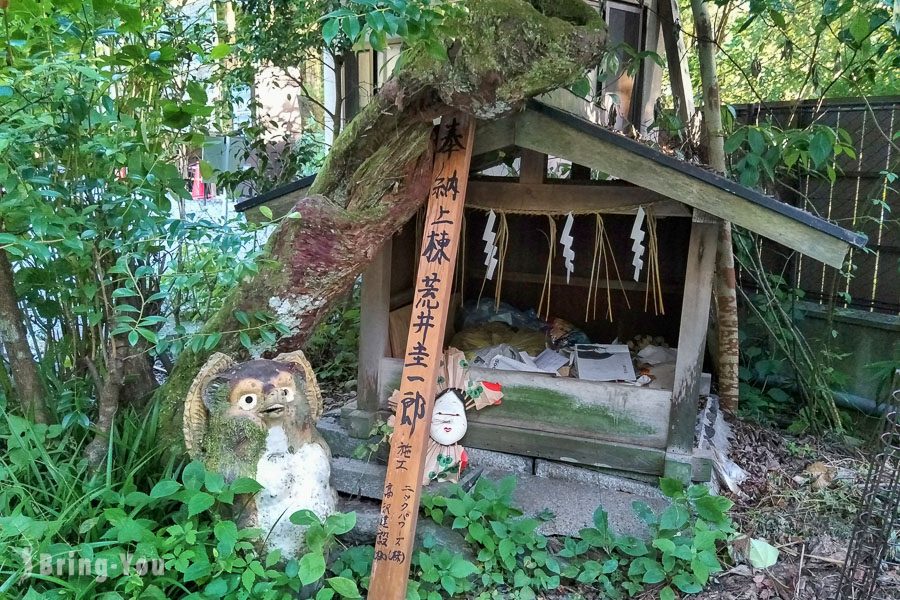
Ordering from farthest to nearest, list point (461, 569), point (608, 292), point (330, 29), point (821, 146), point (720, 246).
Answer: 1. point (608, 292)
2. point (720, 246)
3. point (821, 146)
4. point (461, 569)
5. point (330, 29)

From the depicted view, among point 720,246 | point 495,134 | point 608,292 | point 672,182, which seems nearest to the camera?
point 672,182

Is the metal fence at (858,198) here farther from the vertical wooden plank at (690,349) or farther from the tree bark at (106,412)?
the tree bark at (106,412)

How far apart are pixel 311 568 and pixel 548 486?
6.18ft

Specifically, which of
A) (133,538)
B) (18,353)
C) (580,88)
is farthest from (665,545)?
(18,353)

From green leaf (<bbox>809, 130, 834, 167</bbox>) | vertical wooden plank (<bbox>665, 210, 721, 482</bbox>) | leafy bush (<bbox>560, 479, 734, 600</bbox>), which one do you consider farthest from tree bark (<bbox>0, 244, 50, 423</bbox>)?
green leaf (<bbox>809, 130, 834, 167</bbox>)

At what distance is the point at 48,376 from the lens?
352cm

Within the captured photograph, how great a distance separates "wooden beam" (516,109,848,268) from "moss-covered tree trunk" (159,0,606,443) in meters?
0.47

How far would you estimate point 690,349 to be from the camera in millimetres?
3816

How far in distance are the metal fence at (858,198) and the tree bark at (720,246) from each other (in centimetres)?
96

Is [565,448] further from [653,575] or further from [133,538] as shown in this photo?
[133,538]

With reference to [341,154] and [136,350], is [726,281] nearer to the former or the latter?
[341,154]

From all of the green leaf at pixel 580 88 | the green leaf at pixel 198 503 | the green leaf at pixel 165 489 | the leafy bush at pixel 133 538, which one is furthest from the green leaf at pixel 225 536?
the green leaf at pixel 580 88

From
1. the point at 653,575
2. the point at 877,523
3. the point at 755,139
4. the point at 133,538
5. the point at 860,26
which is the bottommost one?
the point at 653,575

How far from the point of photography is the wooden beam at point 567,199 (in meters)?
3.81
